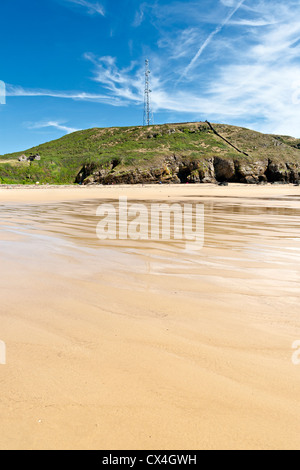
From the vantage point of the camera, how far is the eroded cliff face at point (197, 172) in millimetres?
44750

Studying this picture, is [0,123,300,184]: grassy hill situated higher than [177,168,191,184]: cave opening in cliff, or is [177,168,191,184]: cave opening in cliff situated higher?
[0,123,300,184]: grassy hill

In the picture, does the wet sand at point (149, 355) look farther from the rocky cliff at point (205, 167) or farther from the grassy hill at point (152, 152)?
the grassy hill at point (152, 152)

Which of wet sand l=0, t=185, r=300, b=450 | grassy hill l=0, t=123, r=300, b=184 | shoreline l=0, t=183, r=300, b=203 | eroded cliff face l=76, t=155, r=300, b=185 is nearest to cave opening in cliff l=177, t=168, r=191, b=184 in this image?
eroded cliff face l=76, t=155, r=300, b=185

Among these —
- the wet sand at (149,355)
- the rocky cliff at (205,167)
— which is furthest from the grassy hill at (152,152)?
the wet sand at (149,355)

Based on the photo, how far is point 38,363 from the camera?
1.65m

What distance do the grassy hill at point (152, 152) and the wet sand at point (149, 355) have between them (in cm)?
4193

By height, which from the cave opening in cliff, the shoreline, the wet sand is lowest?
the wet sand

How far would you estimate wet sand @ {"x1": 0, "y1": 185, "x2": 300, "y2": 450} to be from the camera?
1.23 meters

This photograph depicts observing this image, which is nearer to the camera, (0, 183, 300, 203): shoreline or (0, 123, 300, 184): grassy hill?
(0, 183, 300, 203): shoreline

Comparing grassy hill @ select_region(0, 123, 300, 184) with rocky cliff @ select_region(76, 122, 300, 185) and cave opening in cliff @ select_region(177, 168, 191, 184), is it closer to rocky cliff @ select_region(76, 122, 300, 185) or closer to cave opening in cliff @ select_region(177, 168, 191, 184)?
rocky cliff @ select_region(76, 122, 300, 185)

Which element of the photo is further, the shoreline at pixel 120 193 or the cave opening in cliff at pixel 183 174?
the cave opening in cliff at pixel 183 174

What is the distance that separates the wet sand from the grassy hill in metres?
41.9

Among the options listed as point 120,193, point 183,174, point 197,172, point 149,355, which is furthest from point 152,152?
point 149,355

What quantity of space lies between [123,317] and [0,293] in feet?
4.15
